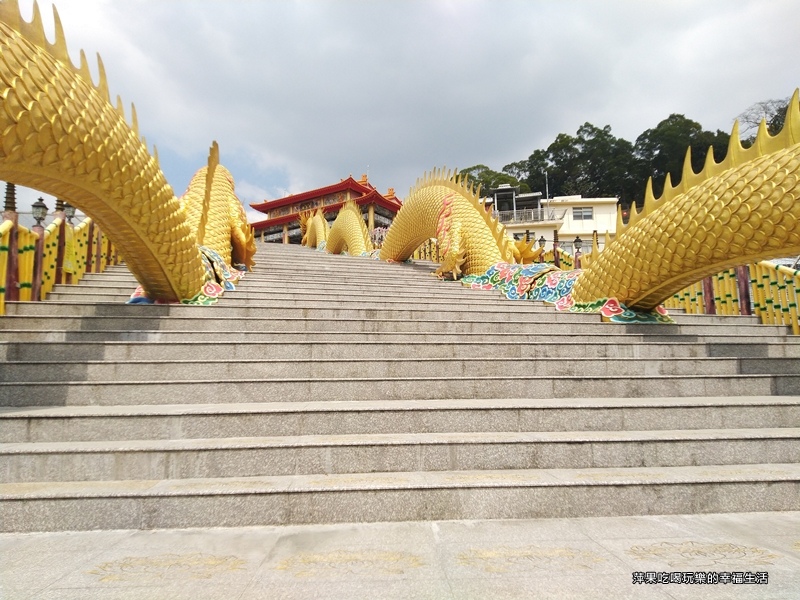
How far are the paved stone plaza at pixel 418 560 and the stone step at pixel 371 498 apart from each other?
55mm

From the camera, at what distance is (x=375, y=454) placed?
2.48 metres

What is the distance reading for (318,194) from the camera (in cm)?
3634

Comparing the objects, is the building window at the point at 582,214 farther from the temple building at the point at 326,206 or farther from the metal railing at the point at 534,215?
the temple building at the point at 326,206

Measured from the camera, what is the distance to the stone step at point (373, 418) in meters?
2.61

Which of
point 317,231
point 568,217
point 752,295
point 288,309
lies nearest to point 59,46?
point 288,309

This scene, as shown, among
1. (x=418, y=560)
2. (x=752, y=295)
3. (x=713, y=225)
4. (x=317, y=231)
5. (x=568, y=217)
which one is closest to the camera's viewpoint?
(x=418, y=560)

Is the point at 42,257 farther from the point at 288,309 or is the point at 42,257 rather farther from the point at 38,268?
the point at 288,309

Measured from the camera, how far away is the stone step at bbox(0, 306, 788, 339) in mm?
4184

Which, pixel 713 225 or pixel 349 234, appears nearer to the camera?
pixel 713 225

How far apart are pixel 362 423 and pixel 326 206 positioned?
3488cm

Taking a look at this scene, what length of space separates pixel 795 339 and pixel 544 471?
4684 millimetres

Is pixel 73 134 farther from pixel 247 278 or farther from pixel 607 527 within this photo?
pixel 607 527

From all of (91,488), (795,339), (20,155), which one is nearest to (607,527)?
(91,488)

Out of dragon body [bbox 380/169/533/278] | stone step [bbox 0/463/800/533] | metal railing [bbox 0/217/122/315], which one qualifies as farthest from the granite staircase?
dragon body [bbox 380/169/533/278]
